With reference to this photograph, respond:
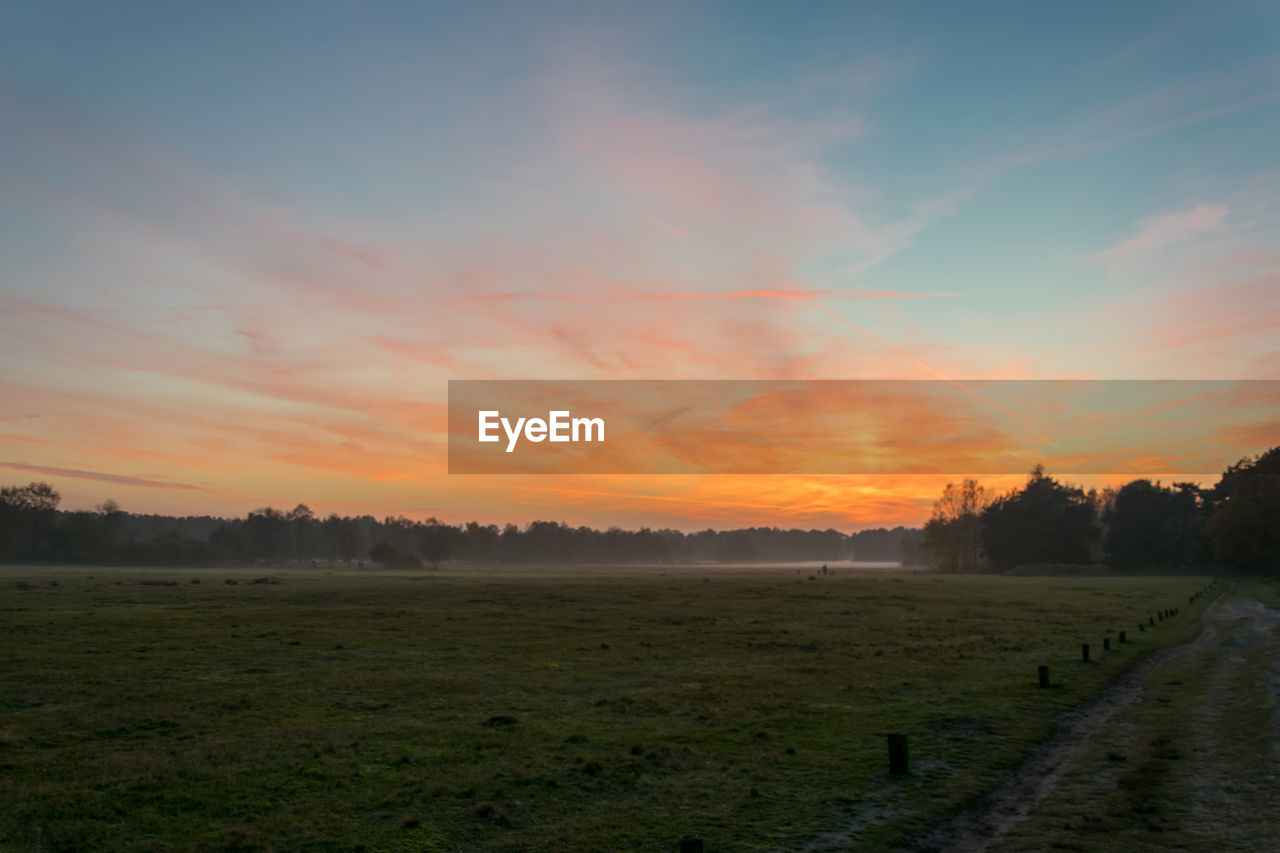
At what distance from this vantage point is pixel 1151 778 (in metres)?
17.6

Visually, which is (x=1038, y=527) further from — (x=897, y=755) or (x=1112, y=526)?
(x=897, y=755)

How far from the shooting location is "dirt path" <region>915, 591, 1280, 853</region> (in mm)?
14031

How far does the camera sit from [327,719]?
24.7 m

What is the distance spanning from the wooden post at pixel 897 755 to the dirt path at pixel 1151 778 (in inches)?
85.3

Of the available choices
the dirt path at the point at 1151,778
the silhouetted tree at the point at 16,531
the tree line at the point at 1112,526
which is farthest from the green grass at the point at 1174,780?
the silhouetted tree at the point at 16,531

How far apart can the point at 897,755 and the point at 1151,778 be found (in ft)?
18.9

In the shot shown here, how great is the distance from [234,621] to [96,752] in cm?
3401

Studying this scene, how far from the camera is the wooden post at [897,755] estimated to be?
18.4 metres

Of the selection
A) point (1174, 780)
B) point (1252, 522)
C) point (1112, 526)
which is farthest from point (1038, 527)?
point (1174, 780)

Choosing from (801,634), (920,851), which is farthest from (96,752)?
(801,634)

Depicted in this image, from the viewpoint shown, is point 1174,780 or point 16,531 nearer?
point 1174,780

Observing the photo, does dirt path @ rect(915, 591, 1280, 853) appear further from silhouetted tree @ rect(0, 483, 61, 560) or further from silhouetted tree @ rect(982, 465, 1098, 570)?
silhouetted tree @ rect(0, 483, 61, 560)

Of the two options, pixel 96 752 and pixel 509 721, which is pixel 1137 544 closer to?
pixel 509 721

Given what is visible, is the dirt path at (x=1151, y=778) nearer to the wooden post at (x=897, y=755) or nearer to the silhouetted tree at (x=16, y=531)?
the wooden post at (x=897, y=755)
